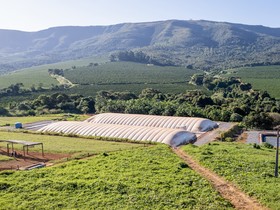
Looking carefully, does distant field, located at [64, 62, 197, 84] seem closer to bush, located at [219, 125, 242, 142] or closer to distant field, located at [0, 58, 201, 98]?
distant field, located at [0, 58, 201, 98]

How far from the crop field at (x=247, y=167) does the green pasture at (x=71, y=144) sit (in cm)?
1075

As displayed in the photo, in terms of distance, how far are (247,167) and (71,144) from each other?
90.3 feet

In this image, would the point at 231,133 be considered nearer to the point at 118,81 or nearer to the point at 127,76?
the point at 118,81

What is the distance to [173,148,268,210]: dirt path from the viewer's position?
2281 cm

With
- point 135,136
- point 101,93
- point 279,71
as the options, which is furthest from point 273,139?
point 279,71

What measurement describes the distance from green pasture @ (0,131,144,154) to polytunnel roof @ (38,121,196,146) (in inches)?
118

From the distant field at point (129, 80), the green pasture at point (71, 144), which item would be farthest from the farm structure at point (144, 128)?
the distant field at point (129, 80)

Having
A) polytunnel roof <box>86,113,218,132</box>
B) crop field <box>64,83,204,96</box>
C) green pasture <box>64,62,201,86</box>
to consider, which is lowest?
crop field <box>64,83,204,96</box>

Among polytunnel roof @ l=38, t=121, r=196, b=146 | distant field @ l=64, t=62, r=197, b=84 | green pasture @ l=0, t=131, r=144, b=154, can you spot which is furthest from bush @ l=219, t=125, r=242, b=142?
distant field @ l=64, t=62, r=197, b=84

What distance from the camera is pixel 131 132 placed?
53281mm

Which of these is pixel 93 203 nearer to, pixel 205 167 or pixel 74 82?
pixel 205 167

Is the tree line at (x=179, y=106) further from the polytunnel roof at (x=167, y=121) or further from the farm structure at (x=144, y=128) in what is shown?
the farm structure at (x=144, y=128)

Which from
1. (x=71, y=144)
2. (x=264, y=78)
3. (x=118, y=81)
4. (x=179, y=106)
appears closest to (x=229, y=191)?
(x=71, y=144)

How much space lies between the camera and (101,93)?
375 feet
